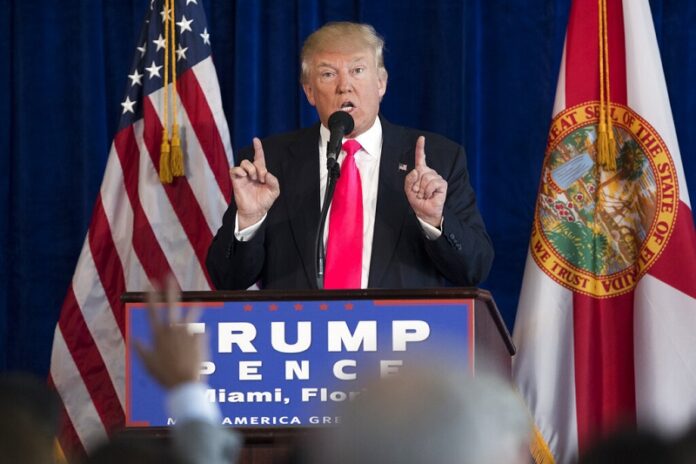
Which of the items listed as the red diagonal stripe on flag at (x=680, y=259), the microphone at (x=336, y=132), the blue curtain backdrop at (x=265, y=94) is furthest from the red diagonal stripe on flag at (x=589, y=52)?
the microphone at (x=336, y=132)

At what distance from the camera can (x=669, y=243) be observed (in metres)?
4.86

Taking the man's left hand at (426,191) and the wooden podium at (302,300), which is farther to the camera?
the man's left hand at (426,191)

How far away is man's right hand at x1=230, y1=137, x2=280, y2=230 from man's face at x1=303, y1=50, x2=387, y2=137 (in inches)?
21.8

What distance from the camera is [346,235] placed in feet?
13.2

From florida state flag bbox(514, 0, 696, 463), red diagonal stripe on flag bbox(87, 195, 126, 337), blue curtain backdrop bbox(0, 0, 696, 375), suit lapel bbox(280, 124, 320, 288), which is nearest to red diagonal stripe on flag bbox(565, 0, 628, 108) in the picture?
florida state flag bbox(514, 0, 696, 463)

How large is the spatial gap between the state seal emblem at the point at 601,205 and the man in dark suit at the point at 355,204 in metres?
0.88

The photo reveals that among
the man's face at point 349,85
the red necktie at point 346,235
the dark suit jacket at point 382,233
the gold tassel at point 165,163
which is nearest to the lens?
the dark suit jacket at point 382,233

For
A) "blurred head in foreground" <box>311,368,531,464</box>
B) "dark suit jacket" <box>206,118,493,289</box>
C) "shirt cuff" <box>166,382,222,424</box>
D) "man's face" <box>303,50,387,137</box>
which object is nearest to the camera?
"blurred head in foreground" <box>311,368,531,464</box>

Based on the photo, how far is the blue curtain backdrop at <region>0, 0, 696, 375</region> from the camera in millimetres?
5465

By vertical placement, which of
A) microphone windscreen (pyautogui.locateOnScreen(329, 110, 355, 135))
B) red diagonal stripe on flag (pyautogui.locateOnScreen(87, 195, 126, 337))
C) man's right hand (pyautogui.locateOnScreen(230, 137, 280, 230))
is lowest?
red diagonal stripe on flag (pyautogui.locateOnScreen(87, 195, 126, 337))

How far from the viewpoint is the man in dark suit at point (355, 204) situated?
367 cm

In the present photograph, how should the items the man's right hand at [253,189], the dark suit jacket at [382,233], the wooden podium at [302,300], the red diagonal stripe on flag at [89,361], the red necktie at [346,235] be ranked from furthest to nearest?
1. the red diagonal stripe on flag at [89,361]
2. the red necktie at [346,235]
3. the dark suit jacket at [382,233]
4. the man's right hand at [253,189]
5. the wooden podium at [302,300]

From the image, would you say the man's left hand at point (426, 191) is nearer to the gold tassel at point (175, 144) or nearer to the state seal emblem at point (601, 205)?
the state seal emblem at point (601, 205)

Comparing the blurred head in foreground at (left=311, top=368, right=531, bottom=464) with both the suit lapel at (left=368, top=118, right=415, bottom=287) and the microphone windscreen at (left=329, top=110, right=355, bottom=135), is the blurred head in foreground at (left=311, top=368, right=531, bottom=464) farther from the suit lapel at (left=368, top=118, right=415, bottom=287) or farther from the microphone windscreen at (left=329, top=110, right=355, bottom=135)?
the suit lapel at (left=368, top=118, right=415, bottom=287)
